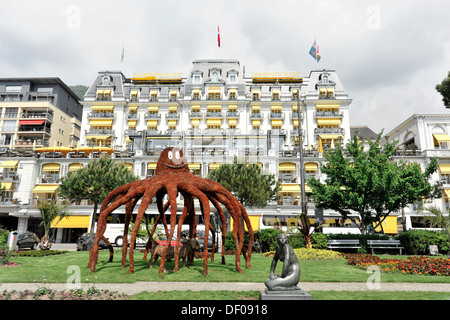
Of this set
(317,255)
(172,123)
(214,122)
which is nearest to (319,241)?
(317,255)

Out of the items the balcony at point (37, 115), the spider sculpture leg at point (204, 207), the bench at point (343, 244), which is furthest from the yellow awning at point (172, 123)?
the spider sculpture leg at point (204, 207)

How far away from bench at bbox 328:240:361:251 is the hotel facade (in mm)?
19903

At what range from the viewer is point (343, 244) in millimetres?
19500

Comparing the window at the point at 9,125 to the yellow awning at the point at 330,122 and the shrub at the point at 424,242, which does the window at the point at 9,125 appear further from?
the shrub at the point at 424,242

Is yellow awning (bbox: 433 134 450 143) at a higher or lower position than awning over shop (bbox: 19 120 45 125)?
lower

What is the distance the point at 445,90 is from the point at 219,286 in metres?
17.5

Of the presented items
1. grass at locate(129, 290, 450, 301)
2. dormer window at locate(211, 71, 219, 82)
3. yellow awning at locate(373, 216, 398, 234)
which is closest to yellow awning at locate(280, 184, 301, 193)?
yellow awning at locate(373, 216, 398, 234)

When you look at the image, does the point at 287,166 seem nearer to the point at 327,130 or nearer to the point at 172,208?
the point at 327,130

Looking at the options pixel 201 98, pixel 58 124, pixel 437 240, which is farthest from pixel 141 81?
pixel 437 240

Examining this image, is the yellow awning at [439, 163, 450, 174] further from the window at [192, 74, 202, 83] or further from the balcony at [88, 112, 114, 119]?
the balcony at [88, 112, 114, 119]

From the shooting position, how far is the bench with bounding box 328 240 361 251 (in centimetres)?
1927

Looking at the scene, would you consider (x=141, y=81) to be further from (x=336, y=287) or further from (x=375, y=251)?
(x=336, y=287)

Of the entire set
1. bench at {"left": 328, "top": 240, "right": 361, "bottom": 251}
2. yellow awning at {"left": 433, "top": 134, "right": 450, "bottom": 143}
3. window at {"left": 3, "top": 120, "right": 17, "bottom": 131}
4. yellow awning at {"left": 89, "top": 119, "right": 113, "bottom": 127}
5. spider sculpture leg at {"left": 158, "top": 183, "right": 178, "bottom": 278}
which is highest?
window at {"left": 3, "top": 120, "right": 17, "bottom": 131}

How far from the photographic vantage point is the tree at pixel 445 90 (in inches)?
704
